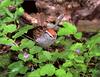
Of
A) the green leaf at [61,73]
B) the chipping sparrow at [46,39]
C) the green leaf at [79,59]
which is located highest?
the chipping sparrow at [46,39]

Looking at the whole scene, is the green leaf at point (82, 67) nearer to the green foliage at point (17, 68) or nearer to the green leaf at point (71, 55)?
the green leaf at point (71, 55)

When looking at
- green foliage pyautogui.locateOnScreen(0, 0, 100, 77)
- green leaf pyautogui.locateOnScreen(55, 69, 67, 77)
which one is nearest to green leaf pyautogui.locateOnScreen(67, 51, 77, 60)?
green foliage pyautogui.locateOnScreen(0, 0, 100, 77)

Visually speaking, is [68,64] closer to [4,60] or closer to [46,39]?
[46,39]

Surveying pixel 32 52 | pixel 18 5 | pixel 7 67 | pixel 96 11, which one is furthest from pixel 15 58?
pixel 96 11

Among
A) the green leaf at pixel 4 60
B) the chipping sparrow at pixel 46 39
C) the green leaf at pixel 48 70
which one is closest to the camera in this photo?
the green leaf at pixel 48 70

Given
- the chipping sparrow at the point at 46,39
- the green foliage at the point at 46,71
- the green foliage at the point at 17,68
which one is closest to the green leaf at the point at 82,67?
the green foliage at the point at 46,71

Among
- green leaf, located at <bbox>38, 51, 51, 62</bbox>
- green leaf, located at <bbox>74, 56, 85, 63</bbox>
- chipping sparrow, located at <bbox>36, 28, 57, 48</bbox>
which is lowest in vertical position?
green leaf, located at <bbox>74, 56, 85, 63</bbox>

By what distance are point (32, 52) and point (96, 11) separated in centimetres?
99

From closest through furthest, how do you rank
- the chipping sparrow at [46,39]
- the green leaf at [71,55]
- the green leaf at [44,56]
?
1. the green leaf at [71,55]
2. the green leaf at [44,56]
3. the chipping sparrow at [46,39]

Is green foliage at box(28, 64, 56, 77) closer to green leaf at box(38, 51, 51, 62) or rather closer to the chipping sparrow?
green leaf at box(38, 51, 51, 62)

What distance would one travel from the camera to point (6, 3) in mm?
3160

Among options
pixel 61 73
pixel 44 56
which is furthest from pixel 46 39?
pixel 61 73

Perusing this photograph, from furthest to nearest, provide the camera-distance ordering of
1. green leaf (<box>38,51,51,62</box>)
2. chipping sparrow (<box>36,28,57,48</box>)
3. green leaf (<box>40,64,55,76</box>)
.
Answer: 1. chipping sparrow (<box>36,28,57,48</box>)
2. green leaf (<box>38,51,51,62</box>)
3. green leaf (<box>40,64,55,76</box>)

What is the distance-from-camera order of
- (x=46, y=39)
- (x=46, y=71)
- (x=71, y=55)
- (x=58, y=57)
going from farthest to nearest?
(x=46, y=39) → (x=58, y=57) → (x=71, y=55) → (x=46, y=71)
